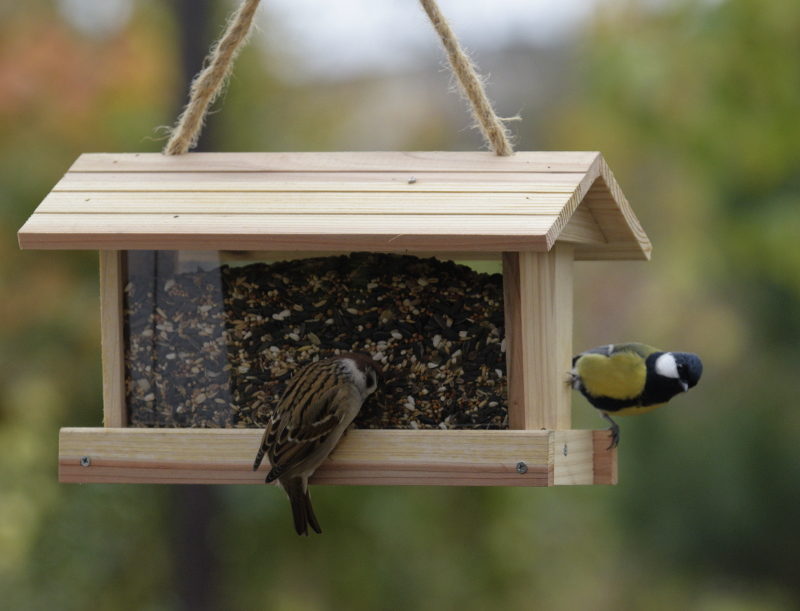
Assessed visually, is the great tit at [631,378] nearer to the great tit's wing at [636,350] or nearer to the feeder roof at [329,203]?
the great tit's wing at [636,350]

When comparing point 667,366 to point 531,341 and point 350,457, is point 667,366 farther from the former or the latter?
point 350,457

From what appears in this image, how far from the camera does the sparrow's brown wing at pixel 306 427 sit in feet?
10.5

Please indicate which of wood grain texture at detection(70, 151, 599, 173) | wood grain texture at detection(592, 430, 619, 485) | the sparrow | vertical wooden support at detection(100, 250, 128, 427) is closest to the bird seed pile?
vertical wooden support at detection(100, 250, 128, 427)

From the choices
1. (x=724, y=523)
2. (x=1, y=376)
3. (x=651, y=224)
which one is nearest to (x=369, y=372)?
(x=1, y=376)

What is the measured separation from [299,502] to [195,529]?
486 cm

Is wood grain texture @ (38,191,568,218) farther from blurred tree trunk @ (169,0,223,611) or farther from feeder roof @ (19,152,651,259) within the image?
blurred tree trunk @ (169,0,223,611)

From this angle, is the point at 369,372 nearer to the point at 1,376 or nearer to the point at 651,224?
the point at 1,376

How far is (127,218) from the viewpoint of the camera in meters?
3.30

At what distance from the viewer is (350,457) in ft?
10.8

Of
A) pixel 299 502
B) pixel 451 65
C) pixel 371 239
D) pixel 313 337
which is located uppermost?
pixel 451 65

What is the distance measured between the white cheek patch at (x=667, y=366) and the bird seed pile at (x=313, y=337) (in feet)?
1.65

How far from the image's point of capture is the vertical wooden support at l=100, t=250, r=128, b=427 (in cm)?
358

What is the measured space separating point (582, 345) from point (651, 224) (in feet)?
4.44

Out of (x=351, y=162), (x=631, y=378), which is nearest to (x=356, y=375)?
(x=351, y=162)
